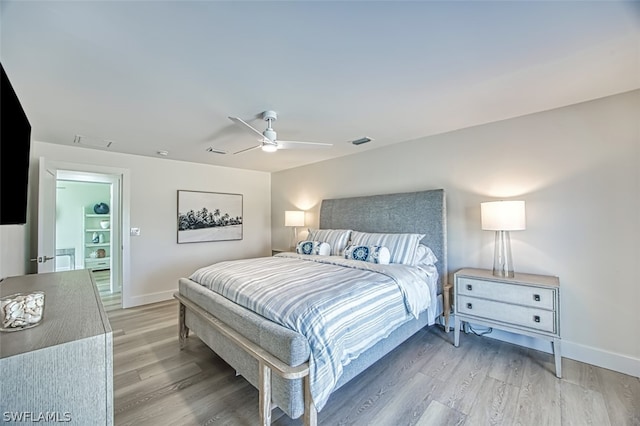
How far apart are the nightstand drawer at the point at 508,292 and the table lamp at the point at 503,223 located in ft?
0.62

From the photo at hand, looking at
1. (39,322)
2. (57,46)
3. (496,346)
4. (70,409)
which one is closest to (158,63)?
(57,46)

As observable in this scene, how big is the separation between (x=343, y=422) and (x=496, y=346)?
79.5 inches

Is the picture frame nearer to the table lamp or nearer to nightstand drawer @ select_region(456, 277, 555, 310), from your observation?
nightstand drawer @ select_region(456, 277, 555, 310)

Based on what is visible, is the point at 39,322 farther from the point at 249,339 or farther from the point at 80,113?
the point at 80,113

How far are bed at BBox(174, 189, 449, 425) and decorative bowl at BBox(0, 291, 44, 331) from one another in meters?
1.12

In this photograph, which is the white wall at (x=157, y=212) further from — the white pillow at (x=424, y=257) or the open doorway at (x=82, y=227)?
the white pillow at (x=424, y=257)

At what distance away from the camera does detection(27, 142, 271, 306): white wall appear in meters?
4.08

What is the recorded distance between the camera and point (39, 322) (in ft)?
3.88

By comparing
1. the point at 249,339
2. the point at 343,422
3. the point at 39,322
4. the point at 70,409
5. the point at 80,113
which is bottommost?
the point at 343,422

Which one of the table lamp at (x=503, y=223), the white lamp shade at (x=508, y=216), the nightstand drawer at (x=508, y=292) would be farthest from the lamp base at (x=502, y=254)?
the white lamp shade at (x=508, y=216)

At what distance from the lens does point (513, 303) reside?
255 cm

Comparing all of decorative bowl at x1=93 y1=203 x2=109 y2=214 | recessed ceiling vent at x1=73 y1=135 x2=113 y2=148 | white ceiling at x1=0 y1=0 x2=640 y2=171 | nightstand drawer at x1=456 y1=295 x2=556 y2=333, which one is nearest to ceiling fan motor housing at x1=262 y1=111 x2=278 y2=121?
white ceiling at x1=0 y1=0 x2=640 y2=171

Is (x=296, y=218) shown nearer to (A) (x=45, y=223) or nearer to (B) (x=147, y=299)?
(B) (x=147, y=299)

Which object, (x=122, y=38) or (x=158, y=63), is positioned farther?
(x=158, y=63)
